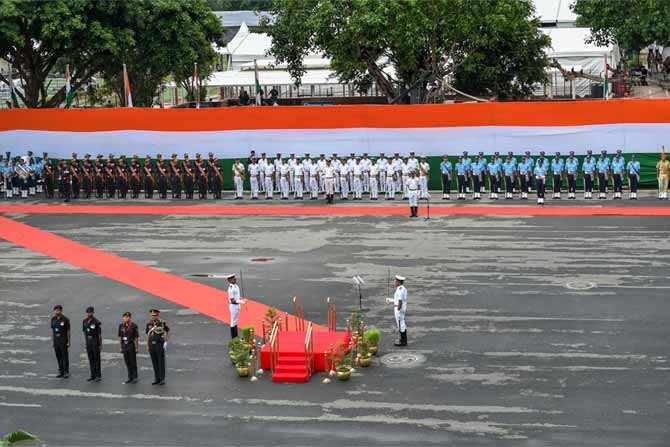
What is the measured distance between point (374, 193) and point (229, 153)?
636 centimetres

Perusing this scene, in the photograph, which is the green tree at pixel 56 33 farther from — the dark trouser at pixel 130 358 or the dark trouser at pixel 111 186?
the dark trouser at pixel 130 358

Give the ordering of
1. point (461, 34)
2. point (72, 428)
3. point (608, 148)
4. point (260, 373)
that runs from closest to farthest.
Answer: point (72, 428), point (260, 373), point (608, 148), point (461, 34)

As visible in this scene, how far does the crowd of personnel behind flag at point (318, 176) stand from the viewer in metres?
36.2

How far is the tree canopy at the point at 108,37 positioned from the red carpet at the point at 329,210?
921 centimetres

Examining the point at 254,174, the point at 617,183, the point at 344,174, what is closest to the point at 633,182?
the point at 617,183

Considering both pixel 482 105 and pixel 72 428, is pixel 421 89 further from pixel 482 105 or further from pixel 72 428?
pixel 72 428

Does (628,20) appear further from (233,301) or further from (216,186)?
(233,301)

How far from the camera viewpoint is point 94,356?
18797mm

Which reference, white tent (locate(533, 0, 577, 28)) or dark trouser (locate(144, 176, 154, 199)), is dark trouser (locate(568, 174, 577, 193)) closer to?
dark trouser (locate(144, 176, 154, 199))

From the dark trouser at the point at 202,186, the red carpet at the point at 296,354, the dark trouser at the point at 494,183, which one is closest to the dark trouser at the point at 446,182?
the dark trouser at the point at 494,183

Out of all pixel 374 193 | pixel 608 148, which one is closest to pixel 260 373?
pixel 374 193

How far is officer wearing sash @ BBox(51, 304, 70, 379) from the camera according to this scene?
18984mm

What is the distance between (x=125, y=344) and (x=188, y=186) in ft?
69.0

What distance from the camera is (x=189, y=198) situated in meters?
39.4
